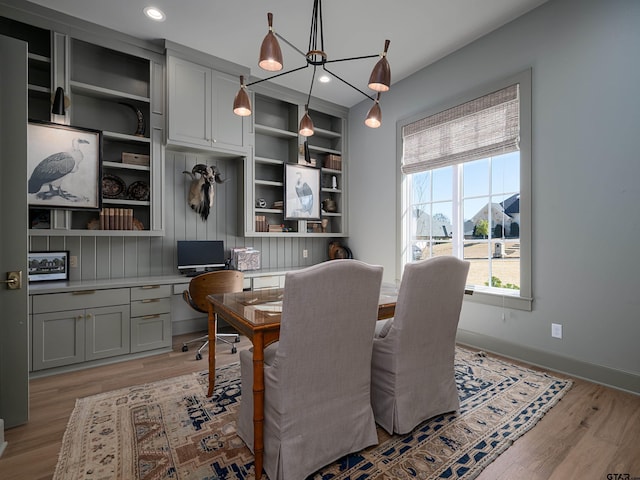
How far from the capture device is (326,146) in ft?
16.8

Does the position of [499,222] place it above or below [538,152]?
below

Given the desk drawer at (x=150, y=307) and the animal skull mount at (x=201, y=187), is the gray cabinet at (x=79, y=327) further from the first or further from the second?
the animal skull mount at (x=201, y=187)

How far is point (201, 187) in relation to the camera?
3.79m

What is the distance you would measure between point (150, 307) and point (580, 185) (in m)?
3.95

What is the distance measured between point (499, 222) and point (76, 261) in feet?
13.9

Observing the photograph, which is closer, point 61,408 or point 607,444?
point 607,444

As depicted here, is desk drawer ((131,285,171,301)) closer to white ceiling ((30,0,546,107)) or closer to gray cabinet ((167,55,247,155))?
gray cabinet ((167,55,247,155))

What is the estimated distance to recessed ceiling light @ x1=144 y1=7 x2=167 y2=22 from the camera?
110 inches

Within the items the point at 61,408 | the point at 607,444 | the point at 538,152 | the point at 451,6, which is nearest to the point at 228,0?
the point at 451,6

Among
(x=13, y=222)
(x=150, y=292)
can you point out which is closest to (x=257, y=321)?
(x=13, y=222)

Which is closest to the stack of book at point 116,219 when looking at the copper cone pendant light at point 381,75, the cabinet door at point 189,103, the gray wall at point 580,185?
the cabinet door at point 189,103

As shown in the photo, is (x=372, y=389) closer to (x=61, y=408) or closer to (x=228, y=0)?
(x=61, y=408)

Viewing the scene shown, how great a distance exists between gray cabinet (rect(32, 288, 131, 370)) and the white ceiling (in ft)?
8.28

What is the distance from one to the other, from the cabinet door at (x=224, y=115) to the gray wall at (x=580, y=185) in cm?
267
